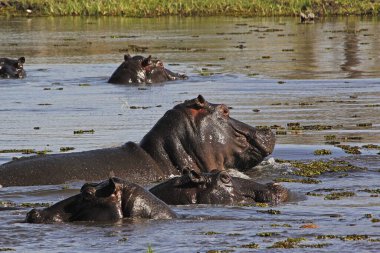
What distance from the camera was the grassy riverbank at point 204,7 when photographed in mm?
46312

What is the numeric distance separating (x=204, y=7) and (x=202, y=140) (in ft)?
119

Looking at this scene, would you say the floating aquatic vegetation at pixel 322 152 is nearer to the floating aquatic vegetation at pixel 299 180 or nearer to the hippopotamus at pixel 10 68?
the floating aquatic vegetation at pixel 299 180

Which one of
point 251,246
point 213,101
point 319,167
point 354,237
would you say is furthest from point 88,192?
point 213,101

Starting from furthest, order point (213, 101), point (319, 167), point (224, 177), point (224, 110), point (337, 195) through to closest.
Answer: point (213, 101)
point (319, 167)
point (224, 110)
point (337, 195)
point (224, 177)

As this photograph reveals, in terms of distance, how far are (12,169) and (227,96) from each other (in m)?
9.18

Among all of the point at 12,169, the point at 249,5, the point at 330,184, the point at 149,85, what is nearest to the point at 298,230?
the point at 330,184

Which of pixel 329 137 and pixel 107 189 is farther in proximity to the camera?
pixel 329 137

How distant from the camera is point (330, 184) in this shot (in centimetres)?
1127

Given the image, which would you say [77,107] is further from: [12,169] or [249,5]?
→ [249,5]

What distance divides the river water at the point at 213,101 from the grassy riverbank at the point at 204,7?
6.82 ft

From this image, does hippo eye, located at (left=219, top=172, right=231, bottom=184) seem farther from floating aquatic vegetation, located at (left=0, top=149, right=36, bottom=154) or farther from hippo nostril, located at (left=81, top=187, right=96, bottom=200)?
floating aquatic vegetation, located at (left=0, top=149, right=36, bottom=154)

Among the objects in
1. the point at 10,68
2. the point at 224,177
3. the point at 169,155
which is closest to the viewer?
the point at 224,177

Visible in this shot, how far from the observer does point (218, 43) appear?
3378cm

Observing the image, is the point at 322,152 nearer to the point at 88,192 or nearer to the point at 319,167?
the point at 319,167
